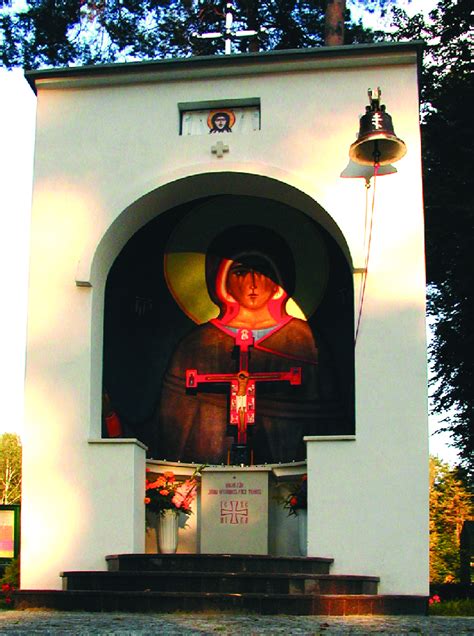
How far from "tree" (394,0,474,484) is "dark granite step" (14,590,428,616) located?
6281 millimetres

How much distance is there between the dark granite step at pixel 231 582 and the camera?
29.4 feet

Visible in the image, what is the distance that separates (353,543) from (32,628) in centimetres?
325

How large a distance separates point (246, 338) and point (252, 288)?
0.70 m

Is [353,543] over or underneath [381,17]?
underneath

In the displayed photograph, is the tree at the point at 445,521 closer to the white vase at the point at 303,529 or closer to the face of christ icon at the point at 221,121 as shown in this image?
the white vase at the point at 303,529

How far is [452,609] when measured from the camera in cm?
977

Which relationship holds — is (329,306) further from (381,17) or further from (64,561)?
(381,17)

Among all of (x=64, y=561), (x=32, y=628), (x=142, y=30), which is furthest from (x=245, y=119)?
(x=142, y=30)

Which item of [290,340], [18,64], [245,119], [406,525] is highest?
[18,64]

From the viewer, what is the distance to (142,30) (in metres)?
17.0

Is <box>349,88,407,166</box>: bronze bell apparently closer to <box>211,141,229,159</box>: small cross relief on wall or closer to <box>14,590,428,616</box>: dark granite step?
<box>211,141,229,159</box>: small cross relief on wall

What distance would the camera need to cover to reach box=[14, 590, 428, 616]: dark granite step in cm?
853

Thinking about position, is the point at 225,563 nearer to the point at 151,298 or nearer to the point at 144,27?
the point at 151,298

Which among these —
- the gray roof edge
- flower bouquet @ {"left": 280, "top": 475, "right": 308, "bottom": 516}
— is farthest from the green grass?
the gray roof edge
